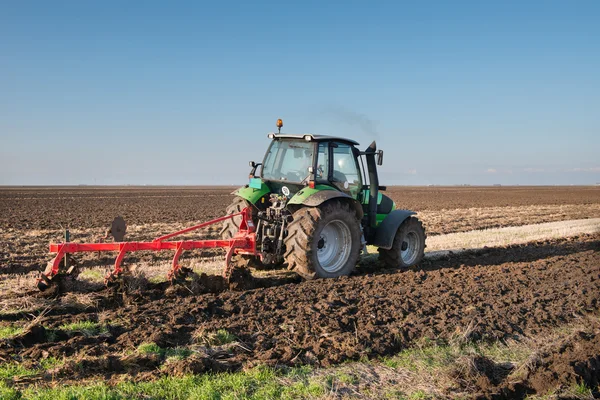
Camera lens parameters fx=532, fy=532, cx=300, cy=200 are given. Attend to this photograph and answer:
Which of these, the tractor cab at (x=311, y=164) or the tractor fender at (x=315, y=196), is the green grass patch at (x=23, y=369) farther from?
the tractor cab at (x=311, y=164)

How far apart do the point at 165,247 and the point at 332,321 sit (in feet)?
8.72

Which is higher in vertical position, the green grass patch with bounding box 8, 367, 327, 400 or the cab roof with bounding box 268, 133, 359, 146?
the cab roof with bounding box 268, 133, 359, 146

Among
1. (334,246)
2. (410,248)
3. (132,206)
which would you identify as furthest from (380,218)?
(132,206)

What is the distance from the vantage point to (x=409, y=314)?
6094 millimetres

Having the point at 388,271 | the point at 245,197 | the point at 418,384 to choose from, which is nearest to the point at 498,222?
the point at 388,271

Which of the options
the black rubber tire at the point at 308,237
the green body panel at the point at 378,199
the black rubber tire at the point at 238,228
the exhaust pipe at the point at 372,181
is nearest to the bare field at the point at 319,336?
the black rubber tire at the point at 308,237

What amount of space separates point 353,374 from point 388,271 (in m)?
4.92

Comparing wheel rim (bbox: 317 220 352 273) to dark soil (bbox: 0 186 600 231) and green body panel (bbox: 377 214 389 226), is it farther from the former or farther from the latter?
dark soil (bbox: 0 186 600 231)

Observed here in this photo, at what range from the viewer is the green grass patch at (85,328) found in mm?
5220

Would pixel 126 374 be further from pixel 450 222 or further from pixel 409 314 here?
pixel 450 222

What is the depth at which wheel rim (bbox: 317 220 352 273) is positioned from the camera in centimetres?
848

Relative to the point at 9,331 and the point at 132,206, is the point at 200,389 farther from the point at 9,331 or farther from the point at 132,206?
the point at 132,206

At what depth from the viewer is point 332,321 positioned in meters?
5.66

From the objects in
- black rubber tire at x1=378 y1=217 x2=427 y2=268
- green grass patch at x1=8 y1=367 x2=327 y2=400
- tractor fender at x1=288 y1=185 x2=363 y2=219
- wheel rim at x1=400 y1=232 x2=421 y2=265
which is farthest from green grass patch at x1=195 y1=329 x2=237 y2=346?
wheel rim at x1=400 y1=232 x2=421 y2=265
